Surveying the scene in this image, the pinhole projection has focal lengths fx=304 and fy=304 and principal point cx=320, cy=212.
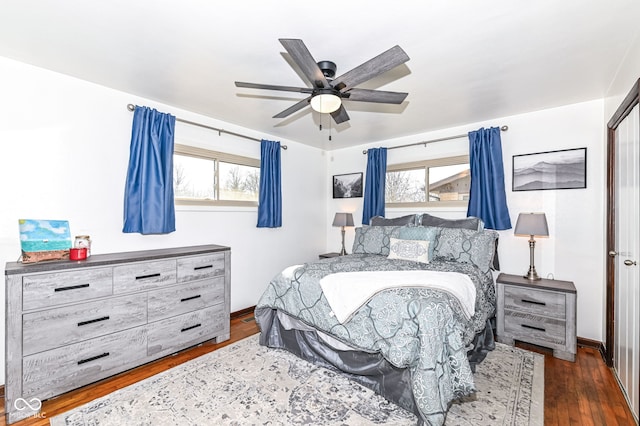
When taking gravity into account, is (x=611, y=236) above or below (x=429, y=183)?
below

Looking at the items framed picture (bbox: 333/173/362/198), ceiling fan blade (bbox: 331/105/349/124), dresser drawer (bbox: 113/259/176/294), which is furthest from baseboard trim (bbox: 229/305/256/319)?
ceiling fan blade (bbox: 331/105/349/124)

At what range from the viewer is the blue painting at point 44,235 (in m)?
2.19

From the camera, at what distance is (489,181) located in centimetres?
352

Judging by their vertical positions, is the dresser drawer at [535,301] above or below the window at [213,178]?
below

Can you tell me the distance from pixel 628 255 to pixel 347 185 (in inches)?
136

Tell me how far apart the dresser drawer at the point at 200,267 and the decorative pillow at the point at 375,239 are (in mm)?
1724

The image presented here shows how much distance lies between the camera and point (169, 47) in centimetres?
214

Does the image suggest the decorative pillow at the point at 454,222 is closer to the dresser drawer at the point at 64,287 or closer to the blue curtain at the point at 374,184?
the blue curtain at the point at 374,184

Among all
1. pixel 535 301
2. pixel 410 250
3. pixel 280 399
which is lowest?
pixel 280 399

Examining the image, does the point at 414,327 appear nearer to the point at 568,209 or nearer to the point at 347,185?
the point at 568,209

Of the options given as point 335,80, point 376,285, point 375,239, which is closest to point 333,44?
point 335,80

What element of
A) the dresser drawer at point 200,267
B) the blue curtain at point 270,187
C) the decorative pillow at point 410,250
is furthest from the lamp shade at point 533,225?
the dresser drawer at point 200,267

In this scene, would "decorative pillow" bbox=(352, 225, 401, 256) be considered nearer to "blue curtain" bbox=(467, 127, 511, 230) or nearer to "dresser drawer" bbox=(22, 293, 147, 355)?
"blue curtain" bbox=(467, 127, 511, 230)

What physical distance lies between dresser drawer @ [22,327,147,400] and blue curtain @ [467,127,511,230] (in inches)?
146
